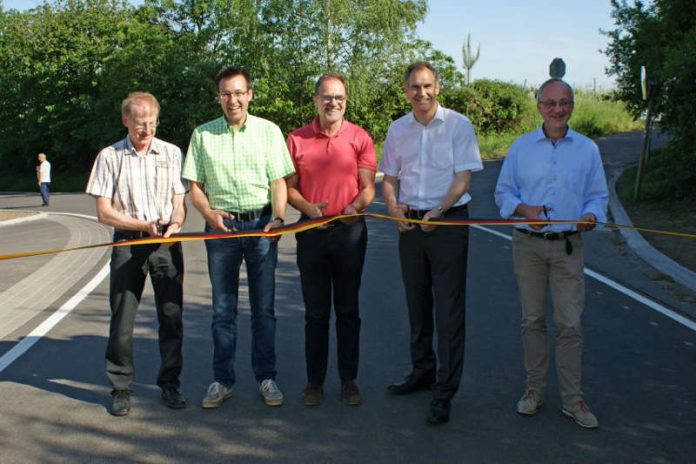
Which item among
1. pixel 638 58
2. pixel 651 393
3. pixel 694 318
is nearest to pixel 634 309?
pixel 694 318

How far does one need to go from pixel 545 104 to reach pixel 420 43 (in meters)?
37.2

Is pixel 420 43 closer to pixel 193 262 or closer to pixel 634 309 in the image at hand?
pixel 193 262

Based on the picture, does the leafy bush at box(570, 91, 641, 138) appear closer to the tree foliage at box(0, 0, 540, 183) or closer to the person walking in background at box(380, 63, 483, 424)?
the tree foliage at box(0, 0, 540, 183)

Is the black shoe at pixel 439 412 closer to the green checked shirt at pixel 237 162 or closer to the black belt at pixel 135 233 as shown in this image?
the green checked shirt at pixel 237 162

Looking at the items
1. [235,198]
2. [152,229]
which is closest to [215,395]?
[152,229]

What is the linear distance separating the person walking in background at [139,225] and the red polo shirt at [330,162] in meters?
0.81

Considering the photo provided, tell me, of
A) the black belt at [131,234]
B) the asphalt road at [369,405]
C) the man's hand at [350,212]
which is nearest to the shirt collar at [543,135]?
the man's hand at [350,212]

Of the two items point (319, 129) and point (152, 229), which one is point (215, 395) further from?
point (319, 129)

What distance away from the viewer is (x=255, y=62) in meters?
39.5

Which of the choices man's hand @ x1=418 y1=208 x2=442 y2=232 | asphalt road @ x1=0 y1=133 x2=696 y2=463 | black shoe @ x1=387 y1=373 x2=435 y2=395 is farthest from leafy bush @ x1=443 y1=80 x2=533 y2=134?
man's hand @ x1=418 y1=208 x2=442 y2=232

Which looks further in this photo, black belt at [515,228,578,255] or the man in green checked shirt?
the man in green checked shirt

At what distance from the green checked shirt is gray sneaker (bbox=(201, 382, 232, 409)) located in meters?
1.14

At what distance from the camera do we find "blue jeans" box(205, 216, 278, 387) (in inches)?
196

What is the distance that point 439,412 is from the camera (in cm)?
465
